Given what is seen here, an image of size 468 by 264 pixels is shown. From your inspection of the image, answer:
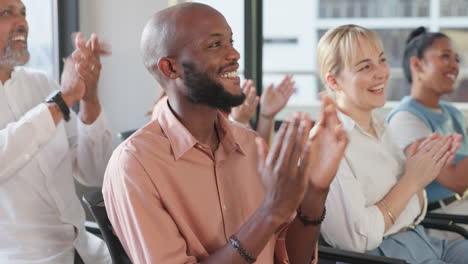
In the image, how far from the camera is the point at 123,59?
2994 mm

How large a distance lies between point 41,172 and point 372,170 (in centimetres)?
108

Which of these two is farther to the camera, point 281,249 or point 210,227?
point 281,249

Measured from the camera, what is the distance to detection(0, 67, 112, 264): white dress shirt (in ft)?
5.64

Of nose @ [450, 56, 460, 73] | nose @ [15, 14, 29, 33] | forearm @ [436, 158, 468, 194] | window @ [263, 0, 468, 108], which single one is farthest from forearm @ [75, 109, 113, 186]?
window @ [263, 0, 468, 108]

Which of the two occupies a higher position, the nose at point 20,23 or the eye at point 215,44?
the nose at point 20,23

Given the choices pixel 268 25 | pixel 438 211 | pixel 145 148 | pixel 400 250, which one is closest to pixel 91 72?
pixel 145 148

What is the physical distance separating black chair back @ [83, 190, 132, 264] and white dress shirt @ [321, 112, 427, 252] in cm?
63

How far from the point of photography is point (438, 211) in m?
2.37

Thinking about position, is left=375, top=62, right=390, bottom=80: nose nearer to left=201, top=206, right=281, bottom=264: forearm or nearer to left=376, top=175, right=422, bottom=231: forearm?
left=376, top=175, right=422, bottom=231: forearm

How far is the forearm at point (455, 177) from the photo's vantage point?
2.24 metres

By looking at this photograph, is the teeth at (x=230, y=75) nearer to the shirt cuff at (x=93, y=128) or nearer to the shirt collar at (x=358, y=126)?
the shirt collar at (x=358, y=126)

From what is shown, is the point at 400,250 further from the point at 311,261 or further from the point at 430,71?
the point at 430,71

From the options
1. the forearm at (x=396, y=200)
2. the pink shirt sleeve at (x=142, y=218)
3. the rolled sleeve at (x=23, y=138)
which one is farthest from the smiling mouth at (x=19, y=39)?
the forearm at (x=396, y=200)

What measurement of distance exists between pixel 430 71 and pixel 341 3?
34.2 feet
